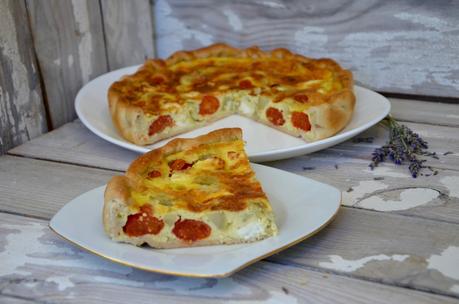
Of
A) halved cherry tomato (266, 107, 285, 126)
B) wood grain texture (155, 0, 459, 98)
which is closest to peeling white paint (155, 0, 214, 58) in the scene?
wood grain texture (155, 0, 459, 98)

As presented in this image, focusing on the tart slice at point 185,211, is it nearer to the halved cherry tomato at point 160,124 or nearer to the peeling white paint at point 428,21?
the halved cherry tomato at point 160,124

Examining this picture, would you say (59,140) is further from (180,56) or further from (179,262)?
(179,262)

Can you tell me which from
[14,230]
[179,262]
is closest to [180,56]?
[14,230]

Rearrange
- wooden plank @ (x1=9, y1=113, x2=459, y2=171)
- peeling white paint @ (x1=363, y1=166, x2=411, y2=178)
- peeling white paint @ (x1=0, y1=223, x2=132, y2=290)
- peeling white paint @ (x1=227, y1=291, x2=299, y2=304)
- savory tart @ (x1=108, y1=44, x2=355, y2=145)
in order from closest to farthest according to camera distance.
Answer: peeling white paint @ (x1=227, y1=291, x2=299, y2=304) → peeling white paint @ (x1=0, y1=223, x2=132, y2=290) → peeling white paint @ (x1=363, y1=166, x2=411, y2=178) → wooden plank @ (x1=9, y1=113, x2=459, y2=171) → savory tart @ (x1=108, y1=44, x2=355, y2=145)

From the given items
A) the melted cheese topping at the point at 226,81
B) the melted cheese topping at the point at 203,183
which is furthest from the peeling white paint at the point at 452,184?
the melted cheese topping at the point at 203,183

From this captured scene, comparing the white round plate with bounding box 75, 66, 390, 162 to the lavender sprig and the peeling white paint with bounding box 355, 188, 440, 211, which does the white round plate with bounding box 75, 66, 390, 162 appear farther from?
the peeling white paint with bounding box 355, 188, 440, 211

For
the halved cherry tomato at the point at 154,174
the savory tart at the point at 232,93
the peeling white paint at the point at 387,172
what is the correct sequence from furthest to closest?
1. the savory tart at the point at 232,93
2. the peeling white paint at the point at 387,172
3. the halved cherry tomato at the point at 154,174

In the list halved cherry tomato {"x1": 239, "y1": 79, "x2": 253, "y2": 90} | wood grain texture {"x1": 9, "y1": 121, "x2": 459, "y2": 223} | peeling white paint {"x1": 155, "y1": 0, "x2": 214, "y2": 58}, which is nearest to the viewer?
wood grain texture {"x1": 9, "y1": 121, "x2": 459, "y2": 223}
